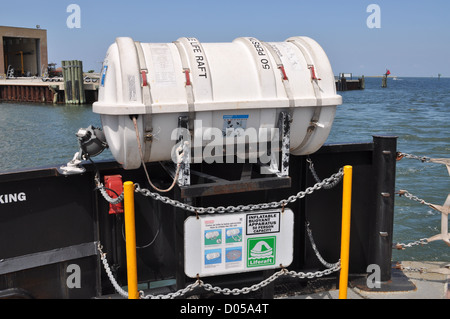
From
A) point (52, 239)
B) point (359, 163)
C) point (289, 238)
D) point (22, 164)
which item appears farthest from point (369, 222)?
point (22, 164)

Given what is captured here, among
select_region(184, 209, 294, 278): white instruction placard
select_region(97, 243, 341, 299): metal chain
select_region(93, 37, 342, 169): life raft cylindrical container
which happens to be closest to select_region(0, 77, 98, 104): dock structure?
select_region(97, 243, 341, 299): metal chain

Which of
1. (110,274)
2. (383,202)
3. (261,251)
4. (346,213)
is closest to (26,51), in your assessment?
(110,274)

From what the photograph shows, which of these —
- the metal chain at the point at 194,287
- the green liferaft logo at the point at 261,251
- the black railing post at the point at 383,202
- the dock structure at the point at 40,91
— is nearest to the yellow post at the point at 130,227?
the metal chain at the point at 194,287

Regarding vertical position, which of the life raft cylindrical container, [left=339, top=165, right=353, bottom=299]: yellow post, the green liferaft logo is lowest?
the green liferaft logo

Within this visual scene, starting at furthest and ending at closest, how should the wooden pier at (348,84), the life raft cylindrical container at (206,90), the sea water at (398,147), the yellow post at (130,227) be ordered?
the wooden pier at (348,84), the sea water at (398,147), the life raft cylindrical container at (206,90), the yellow post at (130,227)

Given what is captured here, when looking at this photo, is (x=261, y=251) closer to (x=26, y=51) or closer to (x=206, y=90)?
(x=206, y=90)

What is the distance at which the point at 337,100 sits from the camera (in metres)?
4.24

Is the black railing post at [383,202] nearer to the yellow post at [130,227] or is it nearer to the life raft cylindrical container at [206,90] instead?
the life raft cylindrical container at [206,90]

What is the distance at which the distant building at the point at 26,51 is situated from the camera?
7619cm

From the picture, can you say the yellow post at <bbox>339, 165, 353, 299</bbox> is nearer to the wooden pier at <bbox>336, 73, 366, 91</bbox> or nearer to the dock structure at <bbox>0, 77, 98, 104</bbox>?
the dock structure at <bbox>0, 77, 98, 104</bbox>

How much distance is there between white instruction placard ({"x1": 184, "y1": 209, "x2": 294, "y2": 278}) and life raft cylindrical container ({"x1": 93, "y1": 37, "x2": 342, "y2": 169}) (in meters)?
0.66

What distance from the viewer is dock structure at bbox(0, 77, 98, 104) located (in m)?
54.0

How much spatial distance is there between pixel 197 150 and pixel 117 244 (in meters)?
1.28

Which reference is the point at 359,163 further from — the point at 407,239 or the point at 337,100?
the point at 407,239
